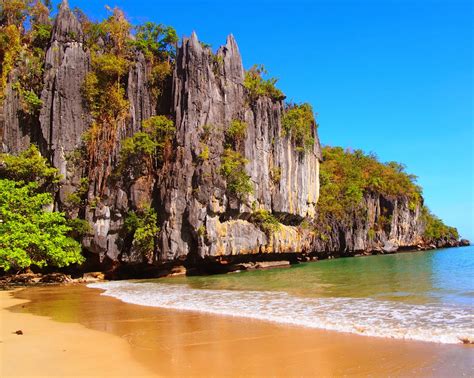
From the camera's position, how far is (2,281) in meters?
21.8

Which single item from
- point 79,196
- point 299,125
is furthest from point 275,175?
point 79,196

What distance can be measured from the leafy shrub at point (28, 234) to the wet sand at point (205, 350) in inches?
372

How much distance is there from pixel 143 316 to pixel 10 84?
22862 mm

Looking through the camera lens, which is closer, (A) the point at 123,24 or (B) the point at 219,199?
(B) the point at 219,199

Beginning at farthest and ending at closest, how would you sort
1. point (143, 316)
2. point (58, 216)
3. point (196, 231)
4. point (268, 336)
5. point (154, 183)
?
point (154, 183), point (196, 231), point (58, 216), point (143, 316), point (268, 336)

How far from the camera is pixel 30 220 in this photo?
20406mm

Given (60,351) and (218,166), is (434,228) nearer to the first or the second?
(218,166)

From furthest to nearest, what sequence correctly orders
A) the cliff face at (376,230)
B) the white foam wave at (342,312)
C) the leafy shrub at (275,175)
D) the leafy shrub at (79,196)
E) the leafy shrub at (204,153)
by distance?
1. the cliff face at (376,230)
2. the leafy shrub at (275,175)
3. the leafy shrub at (204,153)
4. the leafy shrub at (79,196)
5. the white foam wave at (342,312)

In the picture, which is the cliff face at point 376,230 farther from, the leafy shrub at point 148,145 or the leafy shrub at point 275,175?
the leafy shrub at point 148,145

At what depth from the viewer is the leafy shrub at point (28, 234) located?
58.4 feet

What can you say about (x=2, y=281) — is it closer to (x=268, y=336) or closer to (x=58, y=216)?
(x=58, y=216)

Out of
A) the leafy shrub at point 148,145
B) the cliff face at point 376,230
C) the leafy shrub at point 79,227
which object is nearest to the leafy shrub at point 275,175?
the leafy shrub at point 148,145

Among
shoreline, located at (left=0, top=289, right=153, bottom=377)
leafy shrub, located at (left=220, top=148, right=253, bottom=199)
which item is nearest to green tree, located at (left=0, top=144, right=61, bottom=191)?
leafy shrub, located at (left=220, top=148, right=253, bottom=199)

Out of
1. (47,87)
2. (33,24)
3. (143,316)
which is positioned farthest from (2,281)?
(33,24)
